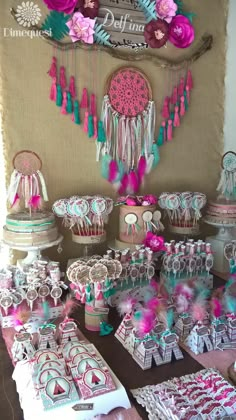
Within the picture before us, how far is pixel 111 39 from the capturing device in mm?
2094

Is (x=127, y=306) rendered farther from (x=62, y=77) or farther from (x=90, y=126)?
(x=62, y=77)

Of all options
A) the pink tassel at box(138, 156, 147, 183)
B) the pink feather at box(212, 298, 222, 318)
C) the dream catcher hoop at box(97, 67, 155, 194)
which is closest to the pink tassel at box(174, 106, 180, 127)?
the dream catcher hoop at box(97, 67, 155, 194)

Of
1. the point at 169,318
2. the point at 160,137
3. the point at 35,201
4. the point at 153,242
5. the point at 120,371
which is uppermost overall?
the point at 160,137

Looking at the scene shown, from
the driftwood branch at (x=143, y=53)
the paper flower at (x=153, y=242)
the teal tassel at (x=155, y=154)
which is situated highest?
the driftwood branch at (x=143, y=53)

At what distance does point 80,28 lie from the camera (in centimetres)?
196

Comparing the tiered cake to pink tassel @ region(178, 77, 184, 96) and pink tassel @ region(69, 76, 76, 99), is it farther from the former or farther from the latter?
pink tassel @ region(178, 77, 184, 96)

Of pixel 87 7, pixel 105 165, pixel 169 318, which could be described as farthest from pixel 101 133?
pixel 169 318

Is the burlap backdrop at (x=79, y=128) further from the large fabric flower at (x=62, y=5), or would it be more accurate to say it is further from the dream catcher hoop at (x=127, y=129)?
the large fabric flower at (x=62, y=5)

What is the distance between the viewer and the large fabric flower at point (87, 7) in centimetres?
197

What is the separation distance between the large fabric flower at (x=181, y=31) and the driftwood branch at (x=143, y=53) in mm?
107

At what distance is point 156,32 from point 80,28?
17.6 inches

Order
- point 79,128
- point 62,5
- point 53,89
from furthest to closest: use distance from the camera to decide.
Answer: point 79,128, point 53,89, point 62,5

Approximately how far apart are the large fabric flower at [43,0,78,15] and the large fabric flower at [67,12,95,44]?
42 millimetres

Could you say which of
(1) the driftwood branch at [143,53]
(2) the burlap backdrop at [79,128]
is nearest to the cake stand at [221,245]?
(2) the burlap backdrop at [79,128]
